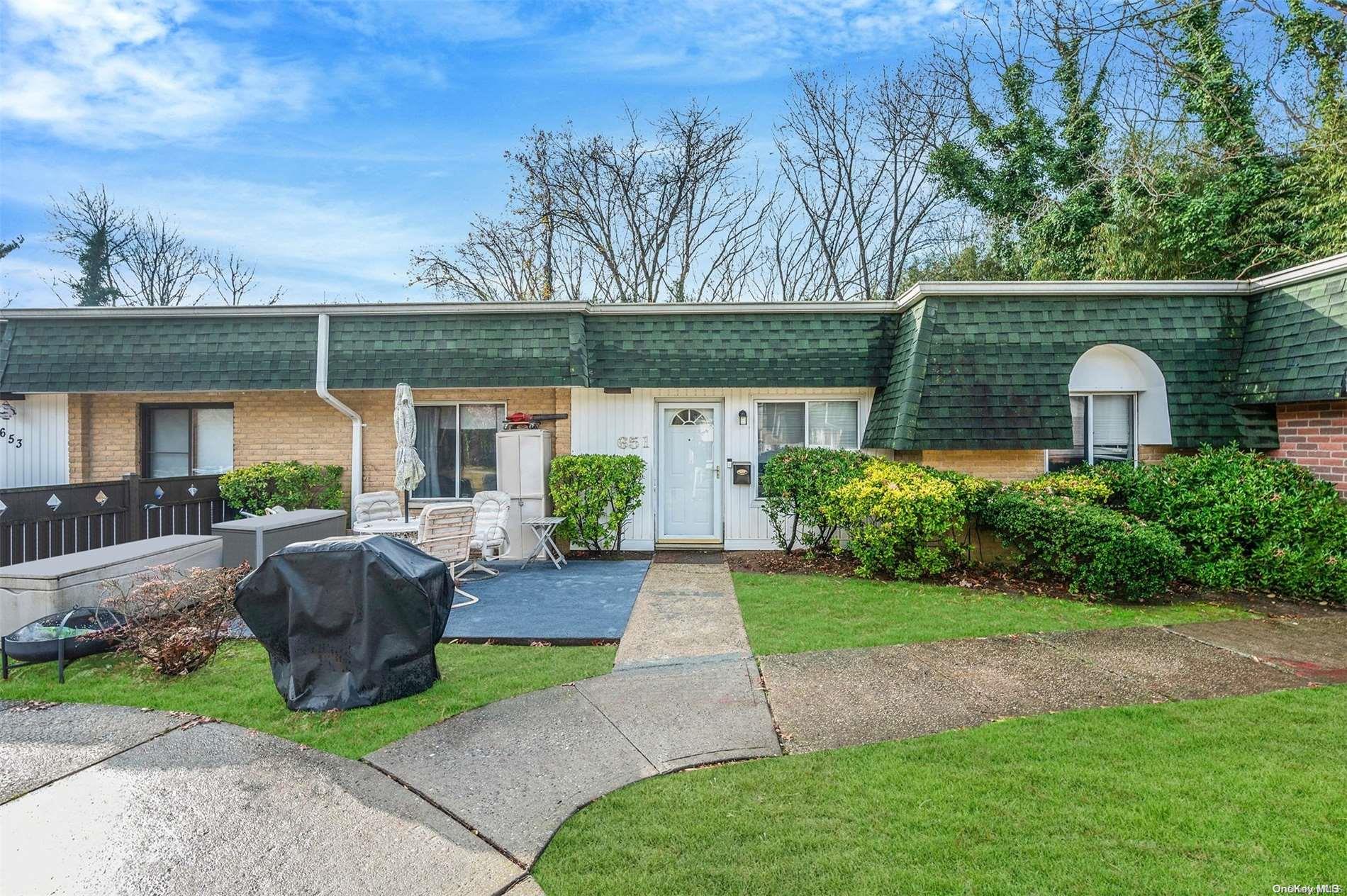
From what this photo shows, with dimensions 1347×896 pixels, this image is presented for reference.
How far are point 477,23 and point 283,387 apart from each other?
5.90m

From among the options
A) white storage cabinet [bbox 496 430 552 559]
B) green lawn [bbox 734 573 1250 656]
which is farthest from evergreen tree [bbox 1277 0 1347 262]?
white storage cabinet [bbox 496 430 552 559]

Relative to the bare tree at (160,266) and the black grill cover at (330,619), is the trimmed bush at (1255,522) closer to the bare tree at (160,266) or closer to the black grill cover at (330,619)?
the black grill cover at (330,619)

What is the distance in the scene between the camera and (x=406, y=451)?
7637mm

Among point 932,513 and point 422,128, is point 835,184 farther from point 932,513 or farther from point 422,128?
point 932,513

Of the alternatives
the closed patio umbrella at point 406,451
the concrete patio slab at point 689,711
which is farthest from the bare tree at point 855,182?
the concrete patio slab at point 689,711

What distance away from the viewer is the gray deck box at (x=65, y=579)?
5.03 meters

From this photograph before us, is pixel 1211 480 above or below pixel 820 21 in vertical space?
below

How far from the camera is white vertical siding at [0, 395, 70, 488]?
975 centimetres

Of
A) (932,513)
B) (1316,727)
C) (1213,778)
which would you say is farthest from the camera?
(932,513)

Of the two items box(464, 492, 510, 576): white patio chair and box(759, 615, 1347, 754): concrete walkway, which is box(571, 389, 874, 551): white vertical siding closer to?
box(464, 492, 510, 576): white patio chair

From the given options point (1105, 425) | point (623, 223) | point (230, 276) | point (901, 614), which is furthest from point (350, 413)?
point (230, 276)

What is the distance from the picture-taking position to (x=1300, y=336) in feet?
24.7

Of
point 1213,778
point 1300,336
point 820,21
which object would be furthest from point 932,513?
point 820,21

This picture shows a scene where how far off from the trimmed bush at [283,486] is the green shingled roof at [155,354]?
1.19m
